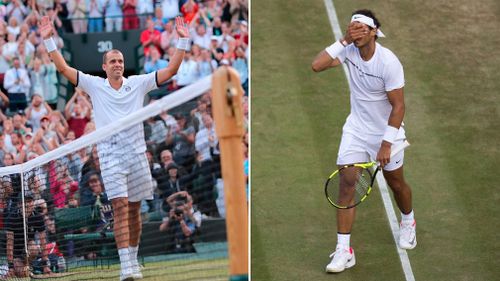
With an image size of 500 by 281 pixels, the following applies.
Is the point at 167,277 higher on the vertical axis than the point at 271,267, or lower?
higher

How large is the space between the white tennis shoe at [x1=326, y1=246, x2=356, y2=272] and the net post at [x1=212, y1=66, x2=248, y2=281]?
13.9 ft

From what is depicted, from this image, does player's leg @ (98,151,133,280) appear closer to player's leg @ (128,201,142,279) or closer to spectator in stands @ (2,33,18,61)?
player's leg @ (128,201,142,279)

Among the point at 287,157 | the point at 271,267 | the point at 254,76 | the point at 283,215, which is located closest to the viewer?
the point at 271,267

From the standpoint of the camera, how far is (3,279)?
9.91 metres

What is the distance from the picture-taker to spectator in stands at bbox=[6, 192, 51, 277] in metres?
9.27

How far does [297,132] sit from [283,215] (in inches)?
82.8

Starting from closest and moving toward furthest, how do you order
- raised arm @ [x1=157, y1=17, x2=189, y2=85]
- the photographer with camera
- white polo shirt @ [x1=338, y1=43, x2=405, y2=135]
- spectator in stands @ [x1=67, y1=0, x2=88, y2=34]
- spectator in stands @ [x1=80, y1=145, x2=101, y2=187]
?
the photographer with camera < spectator in stands @ [x1=80, y1=145, x2=101, y2=187] < raised arm @ [x1=157, y1=17, x2=189, y2=85] < white polo shirt @ [x1=338, y1=43, x2=405, y2=135] < spectator in stands @ [x1=67, y1=0, x2=88, y2=34]

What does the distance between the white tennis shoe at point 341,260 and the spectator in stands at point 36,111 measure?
7.57 m

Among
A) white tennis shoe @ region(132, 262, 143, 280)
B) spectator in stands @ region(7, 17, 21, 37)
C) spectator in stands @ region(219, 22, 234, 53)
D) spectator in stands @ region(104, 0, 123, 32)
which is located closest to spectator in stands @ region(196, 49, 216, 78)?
spectator in stands @ region(219, 22, 234, 53)

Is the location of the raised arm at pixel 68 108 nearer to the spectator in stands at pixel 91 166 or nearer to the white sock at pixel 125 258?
the spectator in stands at pixel 91 166

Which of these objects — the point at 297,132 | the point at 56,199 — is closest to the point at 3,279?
the point at 56,199

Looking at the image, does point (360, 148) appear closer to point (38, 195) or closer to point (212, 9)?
point (38, 195)

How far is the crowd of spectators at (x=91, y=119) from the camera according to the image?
7.28 m

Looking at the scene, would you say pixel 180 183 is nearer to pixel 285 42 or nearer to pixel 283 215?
pixel 283 215
